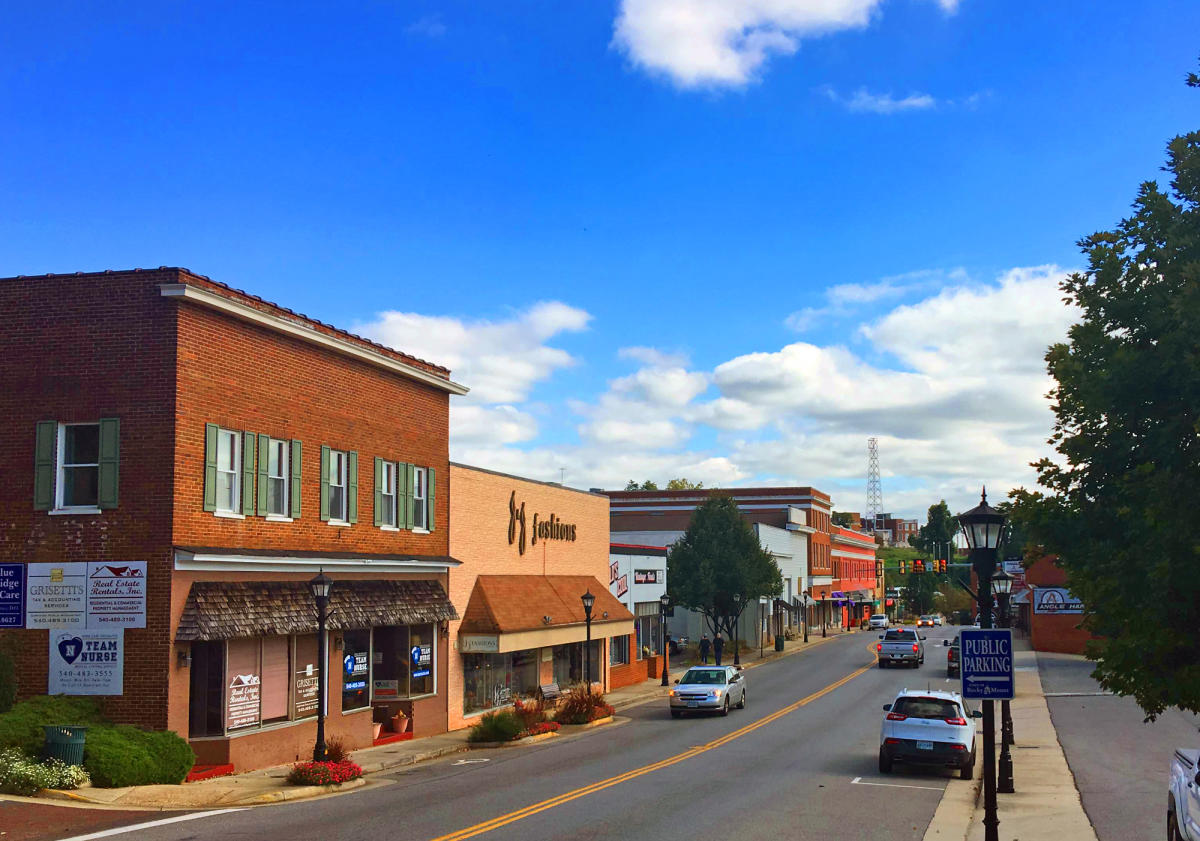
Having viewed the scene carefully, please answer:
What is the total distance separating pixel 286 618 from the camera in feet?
72.9

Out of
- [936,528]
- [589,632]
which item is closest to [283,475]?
[589,632]

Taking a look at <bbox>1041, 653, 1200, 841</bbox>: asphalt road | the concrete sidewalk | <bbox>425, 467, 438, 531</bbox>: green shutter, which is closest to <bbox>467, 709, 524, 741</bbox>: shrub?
<bbox>425, 467, 438, 531</bbox>: green shutter

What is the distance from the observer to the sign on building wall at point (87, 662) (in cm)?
1961

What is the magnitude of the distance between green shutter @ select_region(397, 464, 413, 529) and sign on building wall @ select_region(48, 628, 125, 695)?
31.5ft

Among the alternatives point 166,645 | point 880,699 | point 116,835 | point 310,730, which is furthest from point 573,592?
point 116,835

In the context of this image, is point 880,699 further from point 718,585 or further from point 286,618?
point 286,618

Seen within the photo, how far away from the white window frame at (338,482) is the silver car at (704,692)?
42.5 feet

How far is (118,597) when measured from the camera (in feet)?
65.1

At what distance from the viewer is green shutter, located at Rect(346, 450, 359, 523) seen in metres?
26.0

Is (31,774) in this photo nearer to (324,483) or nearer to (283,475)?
(283,475)

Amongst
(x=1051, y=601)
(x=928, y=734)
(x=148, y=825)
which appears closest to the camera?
(x=148, y=825)

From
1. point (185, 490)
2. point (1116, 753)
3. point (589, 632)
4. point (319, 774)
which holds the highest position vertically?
point (185, 490)

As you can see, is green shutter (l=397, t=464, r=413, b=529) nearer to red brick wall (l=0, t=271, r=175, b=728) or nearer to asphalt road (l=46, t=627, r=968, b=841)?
asphalt road (l=46, t=627, r=968, b=841)

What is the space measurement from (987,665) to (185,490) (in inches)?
574
